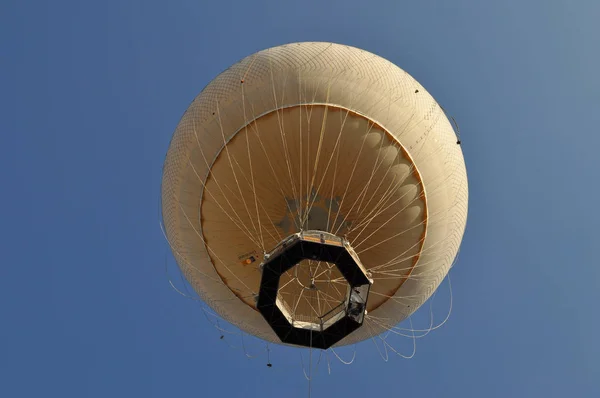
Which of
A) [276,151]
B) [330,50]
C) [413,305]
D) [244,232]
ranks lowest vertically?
[413,305]

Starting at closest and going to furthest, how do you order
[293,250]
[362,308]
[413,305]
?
[293,250], [362,308], [413,305]

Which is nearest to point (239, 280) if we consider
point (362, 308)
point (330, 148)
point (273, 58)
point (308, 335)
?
point (308, 335)

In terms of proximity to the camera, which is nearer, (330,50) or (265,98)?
(265,98)

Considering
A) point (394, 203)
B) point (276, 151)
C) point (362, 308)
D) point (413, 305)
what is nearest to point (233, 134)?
point (276, 151)

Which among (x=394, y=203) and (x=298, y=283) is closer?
(x=394, y=203)

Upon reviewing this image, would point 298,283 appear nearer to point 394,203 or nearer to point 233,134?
point 394,203

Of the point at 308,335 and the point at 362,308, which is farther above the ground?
the point at 362,308

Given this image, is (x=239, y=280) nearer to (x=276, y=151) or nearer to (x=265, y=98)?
(x=276, y=151)

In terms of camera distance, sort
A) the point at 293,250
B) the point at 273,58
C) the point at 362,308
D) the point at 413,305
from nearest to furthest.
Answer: the point at 293,250 → the point at 362,308 → the point at 273,58 → the point at 413,305

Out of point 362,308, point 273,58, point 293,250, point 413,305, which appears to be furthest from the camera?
point 413,305
